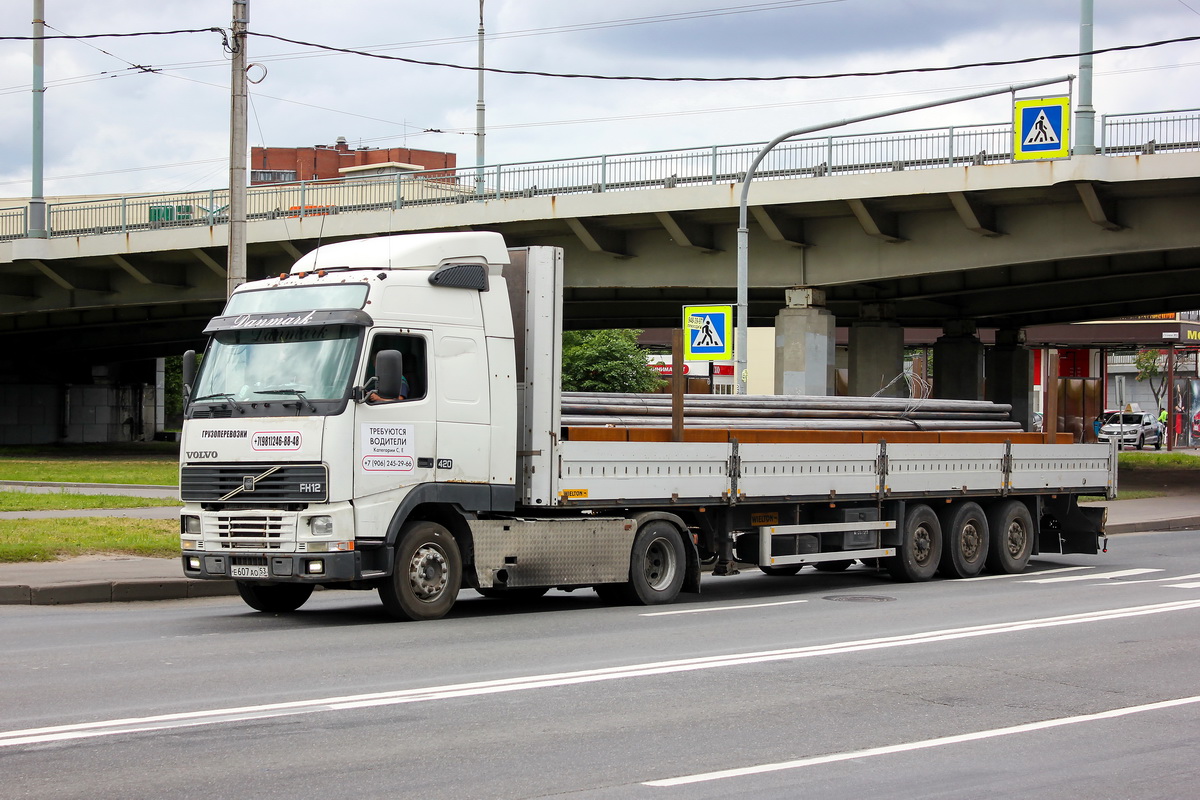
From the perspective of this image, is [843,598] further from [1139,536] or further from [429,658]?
[1139,536]

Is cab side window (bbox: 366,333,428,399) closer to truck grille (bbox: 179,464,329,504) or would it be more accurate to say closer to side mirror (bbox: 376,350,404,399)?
side mirror (bbox: 376,350,404,399)

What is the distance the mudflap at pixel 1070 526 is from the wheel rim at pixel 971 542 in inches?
68.7

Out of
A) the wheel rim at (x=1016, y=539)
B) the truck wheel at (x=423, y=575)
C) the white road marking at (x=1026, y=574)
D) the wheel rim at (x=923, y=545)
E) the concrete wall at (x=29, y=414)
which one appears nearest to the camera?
the truck wheel at (x=423, y=575)

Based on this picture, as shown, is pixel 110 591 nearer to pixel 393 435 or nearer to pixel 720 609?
pixel 393 435

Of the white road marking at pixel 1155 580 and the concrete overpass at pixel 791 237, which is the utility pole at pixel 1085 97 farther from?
the white road marking at pixel 1155 580

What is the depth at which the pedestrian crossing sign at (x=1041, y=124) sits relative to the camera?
80.0 feet

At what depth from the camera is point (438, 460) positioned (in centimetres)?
1224

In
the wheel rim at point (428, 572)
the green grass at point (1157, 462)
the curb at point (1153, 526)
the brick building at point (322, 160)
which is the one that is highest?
the brick building at point (322, 160)

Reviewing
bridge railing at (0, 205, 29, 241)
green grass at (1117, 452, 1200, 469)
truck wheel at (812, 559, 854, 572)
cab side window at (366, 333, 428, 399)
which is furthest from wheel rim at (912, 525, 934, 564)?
green grass at (1117, 452, 1200, 469)

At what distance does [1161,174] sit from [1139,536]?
23.6 feet

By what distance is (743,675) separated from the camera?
9.30 metres

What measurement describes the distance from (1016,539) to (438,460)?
8864 mm

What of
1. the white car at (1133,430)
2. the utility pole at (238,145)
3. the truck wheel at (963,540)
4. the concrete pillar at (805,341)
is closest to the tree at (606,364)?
the white car at (1133,430)

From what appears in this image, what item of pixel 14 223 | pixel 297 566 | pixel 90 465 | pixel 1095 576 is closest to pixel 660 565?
pixel 297 566
